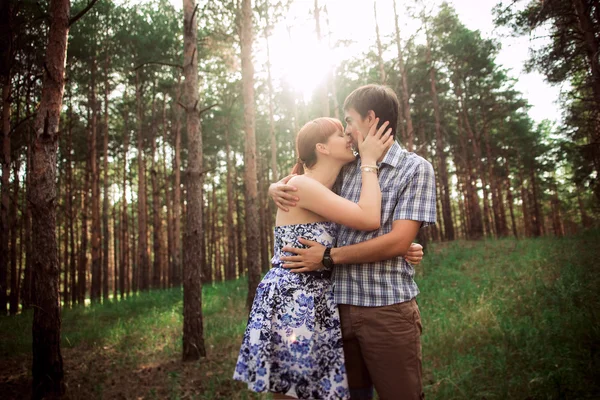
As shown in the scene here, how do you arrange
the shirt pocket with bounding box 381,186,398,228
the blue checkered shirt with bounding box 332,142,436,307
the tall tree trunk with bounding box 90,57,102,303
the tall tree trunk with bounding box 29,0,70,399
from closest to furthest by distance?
the blue checkered shirt with bounding box 332,142,436,307
the shirt pocket with bounding box 381,186,398,228
the tall tree trunk with bounding box 29,0,70,399
the tall tree trunk with bounding box 90,57,102,303

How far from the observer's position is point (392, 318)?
1872mm

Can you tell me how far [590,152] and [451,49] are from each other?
9.84 meters

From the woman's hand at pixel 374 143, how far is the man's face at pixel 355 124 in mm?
54

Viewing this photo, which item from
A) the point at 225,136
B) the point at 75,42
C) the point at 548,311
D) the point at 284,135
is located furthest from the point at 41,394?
the point at 284,135

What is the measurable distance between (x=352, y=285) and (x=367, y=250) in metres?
0.24

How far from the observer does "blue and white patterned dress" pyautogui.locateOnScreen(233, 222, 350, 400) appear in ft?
6.07

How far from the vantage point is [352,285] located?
77.6 inches

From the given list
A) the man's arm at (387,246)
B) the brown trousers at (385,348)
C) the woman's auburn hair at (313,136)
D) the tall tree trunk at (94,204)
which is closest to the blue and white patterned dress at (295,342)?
the brown trousers at (385,348)

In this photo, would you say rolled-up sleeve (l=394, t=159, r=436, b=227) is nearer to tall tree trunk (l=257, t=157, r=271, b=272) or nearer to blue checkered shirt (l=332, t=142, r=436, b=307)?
blue checkered shirt (l=332, t=142, r=436, b=307)

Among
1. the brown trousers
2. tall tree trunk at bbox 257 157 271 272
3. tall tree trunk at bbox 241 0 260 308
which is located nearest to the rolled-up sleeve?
the brown trousers

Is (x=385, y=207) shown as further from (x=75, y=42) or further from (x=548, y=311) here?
(x=75, y=42)

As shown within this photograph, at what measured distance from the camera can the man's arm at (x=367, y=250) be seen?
1.85 metres

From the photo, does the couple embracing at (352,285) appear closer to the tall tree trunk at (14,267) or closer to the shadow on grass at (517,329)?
the shadow on grass at (517,329)

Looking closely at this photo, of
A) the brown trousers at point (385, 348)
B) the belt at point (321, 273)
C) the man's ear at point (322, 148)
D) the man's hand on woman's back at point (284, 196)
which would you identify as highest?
the man's ear at point (322, 148)
